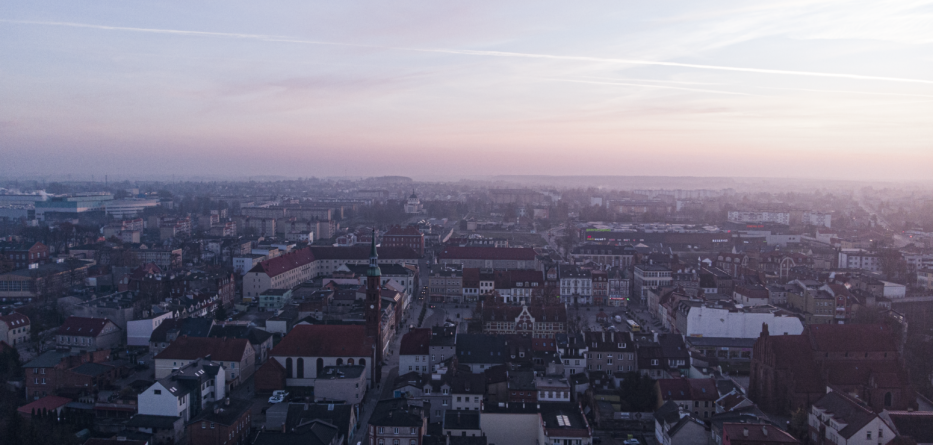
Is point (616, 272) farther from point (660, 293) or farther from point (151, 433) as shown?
point (151, 433)

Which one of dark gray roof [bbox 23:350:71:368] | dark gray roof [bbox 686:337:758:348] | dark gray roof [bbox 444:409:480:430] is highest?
dark gray roof [bbox 23:350:71:368]

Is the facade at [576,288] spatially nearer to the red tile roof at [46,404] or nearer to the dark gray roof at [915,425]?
the dark gray roof at [915,425]

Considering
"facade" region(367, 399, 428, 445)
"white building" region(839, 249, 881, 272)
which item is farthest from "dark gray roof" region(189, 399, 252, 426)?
"white building" region(839, 249, 881, 272)

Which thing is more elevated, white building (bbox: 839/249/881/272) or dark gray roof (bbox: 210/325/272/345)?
white building (bbox: 839/249/881/272)

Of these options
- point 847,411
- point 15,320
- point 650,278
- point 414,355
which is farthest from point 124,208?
point 847,411

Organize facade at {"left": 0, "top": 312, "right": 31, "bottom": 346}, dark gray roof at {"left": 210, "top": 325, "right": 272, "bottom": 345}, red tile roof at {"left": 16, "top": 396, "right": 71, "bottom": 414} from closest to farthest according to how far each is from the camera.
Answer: red tile roof at {"left": 16, "top": 396, "right": 71, "bottom": 414} → dark gray roof at {"left": 210, "top": 325, "right": 272, "bottom": 345} → facade at {"left": 0, "top": 312, "right": 31, "bottom": 346}

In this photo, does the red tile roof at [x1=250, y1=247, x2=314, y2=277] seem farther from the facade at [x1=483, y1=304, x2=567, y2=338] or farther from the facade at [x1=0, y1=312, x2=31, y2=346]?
the facade at [x1=483, y1=304, x2=567, y2=338]
